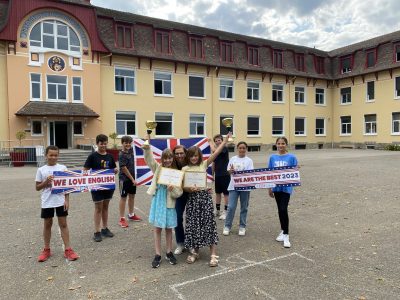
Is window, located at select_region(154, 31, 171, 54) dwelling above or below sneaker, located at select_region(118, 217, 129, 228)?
above

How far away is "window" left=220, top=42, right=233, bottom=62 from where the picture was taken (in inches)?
1164

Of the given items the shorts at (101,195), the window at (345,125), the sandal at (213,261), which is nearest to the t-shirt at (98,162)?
the shorts at (101,195)

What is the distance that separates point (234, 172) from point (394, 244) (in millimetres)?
2782

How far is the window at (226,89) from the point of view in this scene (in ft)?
97.3

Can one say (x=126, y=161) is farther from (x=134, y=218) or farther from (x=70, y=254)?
(x=70, y=254)

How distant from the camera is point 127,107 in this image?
83.0 feet

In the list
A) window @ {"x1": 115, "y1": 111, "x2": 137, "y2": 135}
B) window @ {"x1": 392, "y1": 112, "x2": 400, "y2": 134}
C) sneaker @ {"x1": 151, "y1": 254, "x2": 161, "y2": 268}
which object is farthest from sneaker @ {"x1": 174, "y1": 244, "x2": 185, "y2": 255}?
window @ {"x1": 392, "y1": 112, "x2": 400, "y2": 134}

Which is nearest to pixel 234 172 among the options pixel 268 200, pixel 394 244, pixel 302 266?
pixel 302 266

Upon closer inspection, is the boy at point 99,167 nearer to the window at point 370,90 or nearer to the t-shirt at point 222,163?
the t-shirt at point 222,163

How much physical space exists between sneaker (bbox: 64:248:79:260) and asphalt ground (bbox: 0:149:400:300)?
9 cm

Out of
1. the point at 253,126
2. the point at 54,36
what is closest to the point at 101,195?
the point at 54,36

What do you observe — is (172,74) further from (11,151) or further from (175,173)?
(175,173)

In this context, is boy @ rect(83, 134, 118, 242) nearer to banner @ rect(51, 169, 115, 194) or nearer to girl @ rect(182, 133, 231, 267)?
banner @ rect(51, 169, 115, 194)

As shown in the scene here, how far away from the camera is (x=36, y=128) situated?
22344mm
